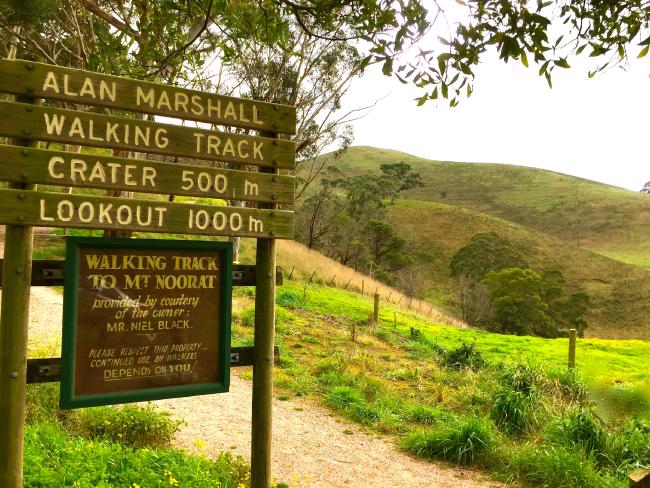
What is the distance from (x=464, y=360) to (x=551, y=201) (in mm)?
99363

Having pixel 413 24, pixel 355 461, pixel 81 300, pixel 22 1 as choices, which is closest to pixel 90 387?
pixel 81 300

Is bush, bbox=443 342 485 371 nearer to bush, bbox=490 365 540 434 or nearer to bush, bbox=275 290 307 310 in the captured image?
bush, bbox=490 365 540 434

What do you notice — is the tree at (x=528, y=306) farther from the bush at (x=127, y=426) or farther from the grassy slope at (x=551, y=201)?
the bush at (x=127, y=426)

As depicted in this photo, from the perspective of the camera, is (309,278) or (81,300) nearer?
(81,300)

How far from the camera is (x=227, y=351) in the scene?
13.1 ft

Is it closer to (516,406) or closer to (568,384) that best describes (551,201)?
(568,384)

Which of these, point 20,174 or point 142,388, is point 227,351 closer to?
point 142,388

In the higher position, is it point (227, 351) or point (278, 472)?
point (227, 351)

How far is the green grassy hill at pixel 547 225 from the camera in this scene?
5550 cm

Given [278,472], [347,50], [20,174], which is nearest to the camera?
[20,174]

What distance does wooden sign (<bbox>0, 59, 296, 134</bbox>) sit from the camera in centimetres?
335

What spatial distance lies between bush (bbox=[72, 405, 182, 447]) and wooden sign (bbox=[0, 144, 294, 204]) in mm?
2995

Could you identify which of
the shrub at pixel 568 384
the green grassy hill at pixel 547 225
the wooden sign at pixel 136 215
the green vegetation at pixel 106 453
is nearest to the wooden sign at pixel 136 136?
the wooden sign at pixel 136 215

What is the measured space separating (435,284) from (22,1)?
49.5m
